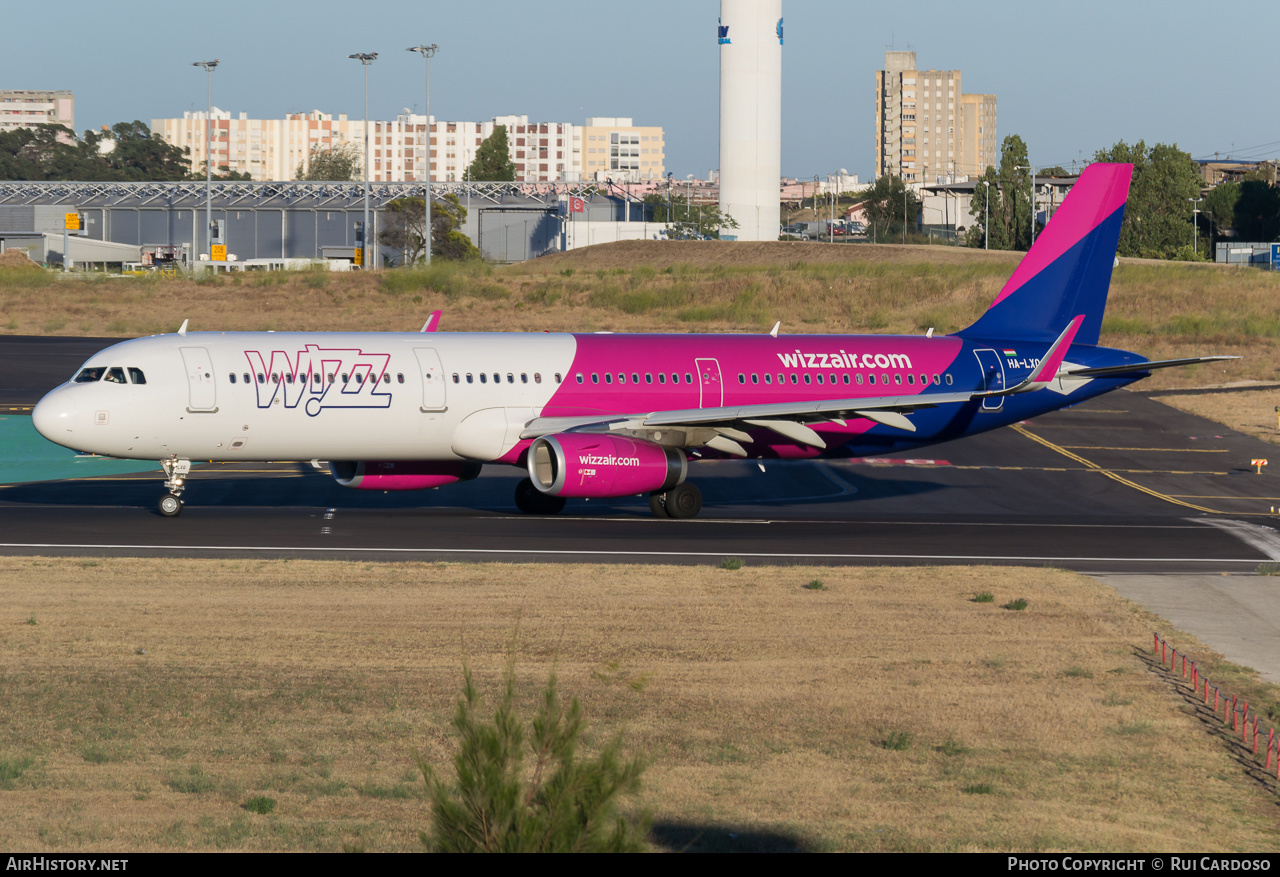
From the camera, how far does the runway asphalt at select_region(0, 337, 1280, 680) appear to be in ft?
94.0

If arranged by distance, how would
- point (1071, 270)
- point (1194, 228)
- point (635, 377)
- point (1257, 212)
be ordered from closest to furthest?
point (635, 377), point (1071, 270), point (1194, 228), point (1257, 212)

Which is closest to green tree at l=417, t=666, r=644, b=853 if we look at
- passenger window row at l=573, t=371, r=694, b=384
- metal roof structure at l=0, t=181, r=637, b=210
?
passenger window row at l=573, t=371, r=694, b=384

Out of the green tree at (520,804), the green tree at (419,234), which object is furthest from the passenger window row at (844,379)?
the green tree at (419,234)

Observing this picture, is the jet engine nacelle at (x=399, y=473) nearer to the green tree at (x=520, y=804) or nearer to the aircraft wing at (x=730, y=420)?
the aircraft wing at (x=730, y=420)

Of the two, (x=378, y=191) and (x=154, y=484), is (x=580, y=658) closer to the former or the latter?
(x=154, y=484)

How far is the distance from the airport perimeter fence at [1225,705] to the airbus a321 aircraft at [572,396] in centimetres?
1253

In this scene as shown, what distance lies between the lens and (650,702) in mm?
17219

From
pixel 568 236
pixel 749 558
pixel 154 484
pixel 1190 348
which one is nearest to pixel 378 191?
pixel 568 236

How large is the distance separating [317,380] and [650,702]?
17064mm

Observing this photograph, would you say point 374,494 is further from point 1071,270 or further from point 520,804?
point 520,804

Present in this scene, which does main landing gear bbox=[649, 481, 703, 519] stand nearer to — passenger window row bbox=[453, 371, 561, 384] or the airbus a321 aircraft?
the airbus a321 aircraft

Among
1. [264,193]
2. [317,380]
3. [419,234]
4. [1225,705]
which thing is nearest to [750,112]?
[419,234]

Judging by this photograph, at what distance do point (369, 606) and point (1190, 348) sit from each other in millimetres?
67956

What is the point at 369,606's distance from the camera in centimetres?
2286
